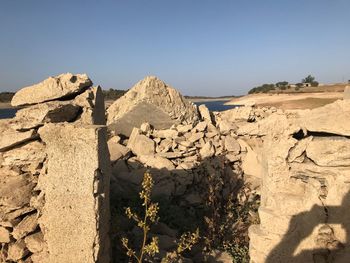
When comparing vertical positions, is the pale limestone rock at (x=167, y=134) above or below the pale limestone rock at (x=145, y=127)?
below

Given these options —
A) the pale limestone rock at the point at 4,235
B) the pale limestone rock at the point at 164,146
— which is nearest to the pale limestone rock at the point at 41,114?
the pale limestone rock at the point at 4,235

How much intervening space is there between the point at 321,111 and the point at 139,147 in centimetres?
511

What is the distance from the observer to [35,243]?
423cm

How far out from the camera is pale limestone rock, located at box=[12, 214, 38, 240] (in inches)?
169

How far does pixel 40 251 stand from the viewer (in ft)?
13.9

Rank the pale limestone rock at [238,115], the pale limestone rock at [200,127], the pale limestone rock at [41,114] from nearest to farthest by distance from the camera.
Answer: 1. the pale limestone rock at [41,114]
2. the pale limestone rock at [200,127]
3. the pale limestone rock at [238,115]

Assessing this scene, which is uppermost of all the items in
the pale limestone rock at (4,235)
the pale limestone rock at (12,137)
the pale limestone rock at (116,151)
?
the pale limestone rock at (12,137)

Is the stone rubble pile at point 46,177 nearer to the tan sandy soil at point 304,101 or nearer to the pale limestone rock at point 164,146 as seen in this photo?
the pale limestone rock at point 164,146

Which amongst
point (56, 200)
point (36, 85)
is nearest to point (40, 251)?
point (56, 200)

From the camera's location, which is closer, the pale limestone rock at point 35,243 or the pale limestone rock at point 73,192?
the pale limestone rock at point 73,192

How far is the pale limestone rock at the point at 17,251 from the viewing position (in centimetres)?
424

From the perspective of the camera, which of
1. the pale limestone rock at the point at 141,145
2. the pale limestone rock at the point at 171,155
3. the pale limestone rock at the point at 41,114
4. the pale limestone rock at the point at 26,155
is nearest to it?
the pale limestone rock at the point at 26,155

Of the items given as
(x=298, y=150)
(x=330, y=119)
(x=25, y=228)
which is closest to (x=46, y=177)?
(x=25, y=228)

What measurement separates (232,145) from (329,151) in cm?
515
